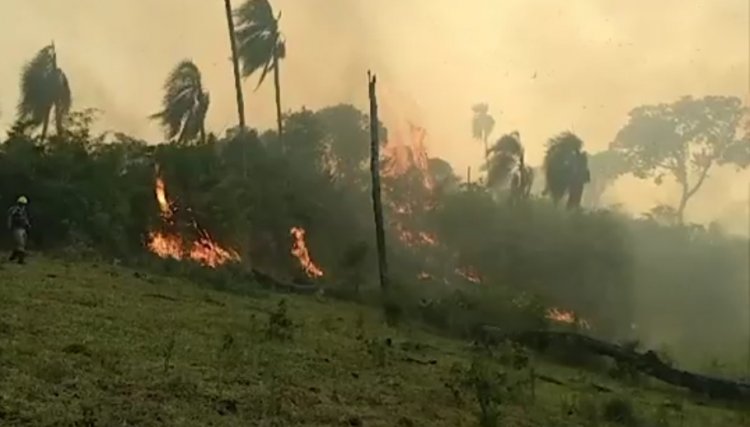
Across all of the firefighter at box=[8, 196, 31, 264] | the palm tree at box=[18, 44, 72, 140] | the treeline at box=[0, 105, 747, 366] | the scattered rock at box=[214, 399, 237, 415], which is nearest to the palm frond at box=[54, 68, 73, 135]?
the palm tree at box=[18, 44, 72, 140]

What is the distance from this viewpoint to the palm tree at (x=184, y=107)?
41.3 m

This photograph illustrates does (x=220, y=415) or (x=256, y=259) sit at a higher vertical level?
(x=256, y=259)

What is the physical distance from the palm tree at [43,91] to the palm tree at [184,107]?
421cm

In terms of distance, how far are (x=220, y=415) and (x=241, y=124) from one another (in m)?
30.3

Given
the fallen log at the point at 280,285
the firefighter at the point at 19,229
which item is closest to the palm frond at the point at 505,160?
the fallen log at the point at 280,285

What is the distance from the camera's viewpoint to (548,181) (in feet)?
179

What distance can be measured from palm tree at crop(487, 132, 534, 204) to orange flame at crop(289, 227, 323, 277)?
19387 mm

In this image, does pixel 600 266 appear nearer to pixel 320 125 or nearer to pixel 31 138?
pixel 320 125

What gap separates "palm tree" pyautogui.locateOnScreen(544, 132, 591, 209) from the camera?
5391cm

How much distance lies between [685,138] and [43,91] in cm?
4955

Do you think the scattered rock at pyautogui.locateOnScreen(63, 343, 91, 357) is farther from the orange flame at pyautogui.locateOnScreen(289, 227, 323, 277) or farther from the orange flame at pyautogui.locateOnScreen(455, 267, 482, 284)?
the orange flame at pyautogui.locateOnScreen(455, 267, 482, 284)

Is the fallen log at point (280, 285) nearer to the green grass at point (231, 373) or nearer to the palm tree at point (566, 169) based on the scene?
the green grass at point (231, 373)

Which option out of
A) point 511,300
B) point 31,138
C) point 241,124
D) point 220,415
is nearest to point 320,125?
point 241,124

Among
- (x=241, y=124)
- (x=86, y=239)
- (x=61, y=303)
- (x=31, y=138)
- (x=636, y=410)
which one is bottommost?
(x=636, y=410)
